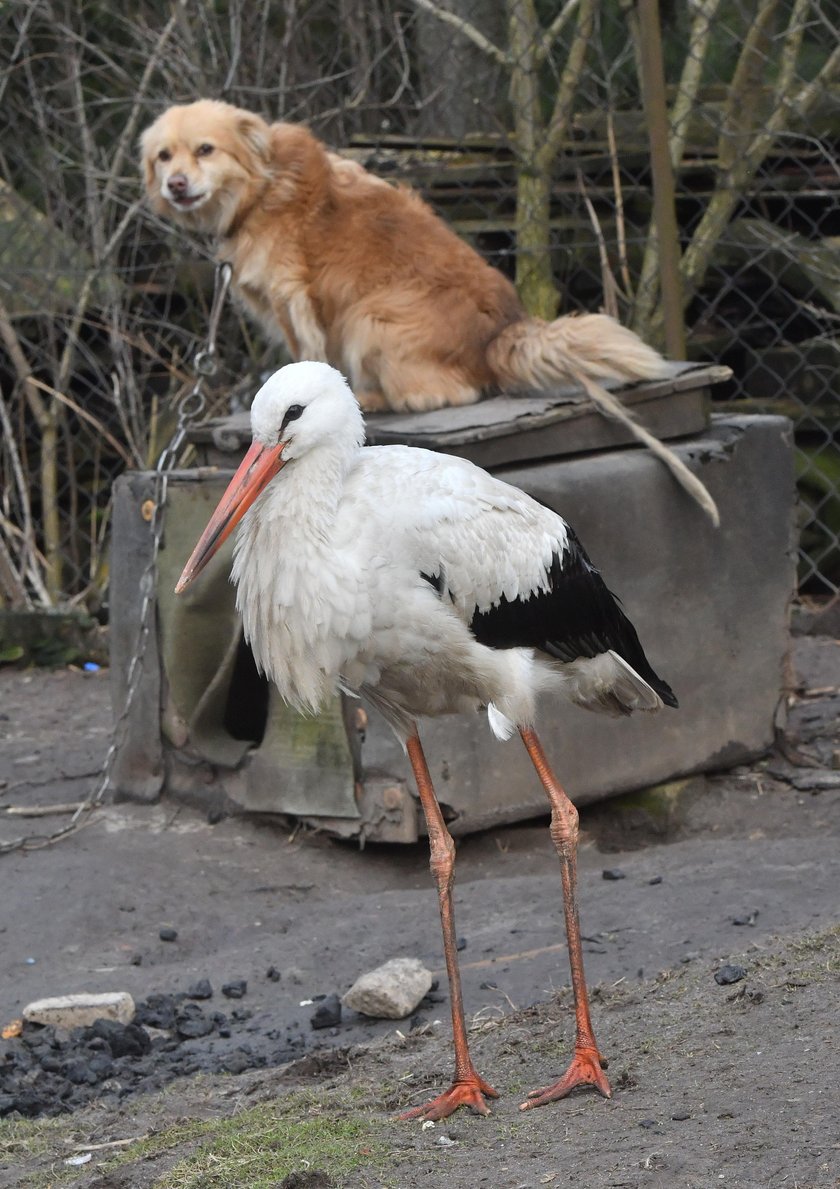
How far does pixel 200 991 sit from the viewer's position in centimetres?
413

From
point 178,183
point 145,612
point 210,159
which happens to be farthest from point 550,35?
point 145,612

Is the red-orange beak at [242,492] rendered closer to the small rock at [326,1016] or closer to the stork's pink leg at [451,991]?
the stork's pink leg at [451,991]

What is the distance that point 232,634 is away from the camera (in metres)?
5.23

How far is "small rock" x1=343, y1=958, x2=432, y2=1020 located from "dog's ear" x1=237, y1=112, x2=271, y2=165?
11.1 feet

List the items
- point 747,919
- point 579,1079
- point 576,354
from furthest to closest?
1. point 576,354
2. point 747,919
3. point 579,1079

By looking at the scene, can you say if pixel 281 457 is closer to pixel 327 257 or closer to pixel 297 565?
pixel 297 565

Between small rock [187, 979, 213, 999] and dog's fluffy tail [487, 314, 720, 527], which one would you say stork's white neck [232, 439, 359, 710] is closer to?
small rock [187, 979, 213, 999]

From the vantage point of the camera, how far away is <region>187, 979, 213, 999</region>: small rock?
162 inches

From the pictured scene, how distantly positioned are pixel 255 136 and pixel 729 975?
152 inches

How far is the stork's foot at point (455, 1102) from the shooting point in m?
3.00

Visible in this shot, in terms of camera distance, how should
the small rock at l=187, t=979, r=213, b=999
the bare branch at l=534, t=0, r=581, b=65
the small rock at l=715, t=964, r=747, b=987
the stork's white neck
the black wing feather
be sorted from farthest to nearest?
the bare branch at l=534, t=0, r=581, b=65 < the small rock at l=187, t=979, r=213, b=999 < the small rock at l=715, t=964, r=747, b=987 < the black wing feather < the stork's white neck

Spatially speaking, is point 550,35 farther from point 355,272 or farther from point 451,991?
point 451,991

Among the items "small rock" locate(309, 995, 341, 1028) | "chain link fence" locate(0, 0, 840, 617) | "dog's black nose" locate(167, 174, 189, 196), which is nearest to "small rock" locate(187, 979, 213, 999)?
"small rock" locate(309, 995, 341, 1028)

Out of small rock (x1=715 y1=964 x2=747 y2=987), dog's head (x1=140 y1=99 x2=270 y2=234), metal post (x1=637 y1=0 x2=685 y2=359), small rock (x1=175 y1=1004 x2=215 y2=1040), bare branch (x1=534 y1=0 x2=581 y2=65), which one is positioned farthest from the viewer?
bare branch (x1=534 y1=0 x2=581 y2=65)
